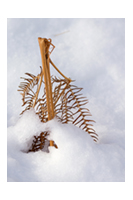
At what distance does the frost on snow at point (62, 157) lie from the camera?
36 cm

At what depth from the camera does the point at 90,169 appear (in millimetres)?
364

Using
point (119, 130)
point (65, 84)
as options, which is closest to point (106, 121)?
point (119, 130)

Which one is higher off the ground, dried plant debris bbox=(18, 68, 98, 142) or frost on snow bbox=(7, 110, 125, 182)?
dried plant debris bbox=(18, 68, 98, 142)

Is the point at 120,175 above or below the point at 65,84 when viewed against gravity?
below

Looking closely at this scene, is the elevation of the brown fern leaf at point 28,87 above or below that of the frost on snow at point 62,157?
above

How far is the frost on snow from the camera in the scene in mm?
361

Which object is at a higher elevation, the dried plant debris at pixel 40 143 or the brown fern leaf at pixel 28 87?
the brown fern leaf at pixel 28 87

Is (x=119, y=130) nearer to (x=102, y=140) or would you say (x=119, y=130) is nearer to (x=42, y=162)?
(x=102, y=140)

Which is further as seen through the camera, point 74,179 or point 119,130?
point 119,130

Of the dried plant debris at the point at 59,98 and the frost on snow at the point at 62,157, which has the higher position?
the dried plant debris at the point at 59,98

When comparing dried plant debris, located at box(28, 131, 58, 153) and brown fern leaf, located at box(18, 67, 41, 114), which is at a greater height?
brown fern leaf, located at box(18, 67, 41, 114)

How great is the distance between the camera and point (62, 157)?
38 cm

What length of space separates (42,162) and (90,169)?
79 mm

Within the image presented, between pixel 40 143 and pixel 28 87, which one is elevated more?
pixel 28 87
